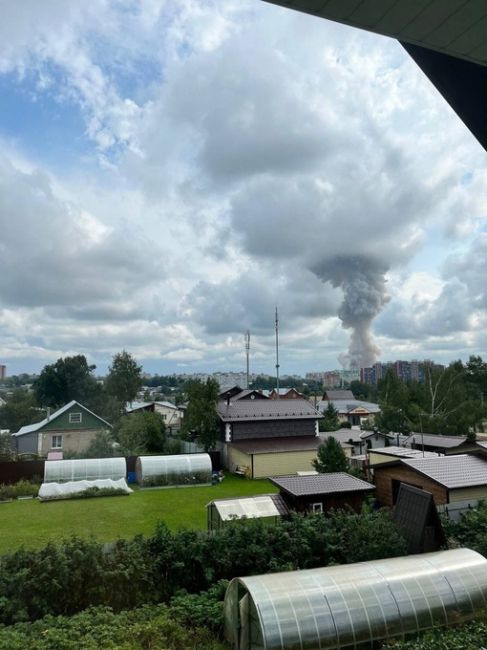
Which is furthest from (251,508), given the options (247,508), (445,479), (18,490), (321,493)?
(18,490)

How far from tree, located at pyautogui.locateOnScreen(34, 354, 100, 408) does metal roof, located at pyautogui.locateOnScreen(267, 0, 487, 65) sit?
58.8 m

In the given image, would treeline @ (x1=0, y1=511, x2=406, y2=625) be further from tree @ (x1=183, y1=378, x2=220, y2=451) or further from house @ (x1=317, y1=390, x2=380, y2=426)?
house @ (x1=317, y1=390, x2=380, y2=426)

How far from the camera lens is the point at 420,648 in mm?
6191

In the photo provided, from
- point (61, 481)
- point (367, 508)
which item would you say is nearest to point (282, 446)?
point (61, 481)

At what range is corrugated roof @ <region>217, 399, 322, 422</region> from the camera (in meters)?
29.5

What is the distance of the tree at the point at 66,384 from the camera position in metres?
56.4

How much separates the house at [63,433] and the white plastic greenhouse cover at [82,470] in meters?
8.14

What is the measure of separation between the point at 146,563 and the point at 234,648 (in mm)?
3188

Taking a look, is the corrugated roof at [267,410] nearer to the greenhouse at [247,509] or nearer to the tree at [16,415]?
the greenhouse at [247,509]

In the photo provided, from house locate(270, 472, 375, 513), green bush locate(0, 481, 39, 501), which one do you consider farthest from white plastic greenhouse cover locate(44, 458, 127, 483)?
house locate(270, 472, 375, 513)

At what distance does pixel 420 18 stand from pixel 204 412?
29.6 meters

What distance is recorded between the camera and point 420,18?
170cm

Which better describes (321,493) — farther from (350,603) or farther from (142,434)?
(142,434)

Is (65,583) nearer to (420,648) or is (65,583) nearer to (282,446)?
(420,648)
